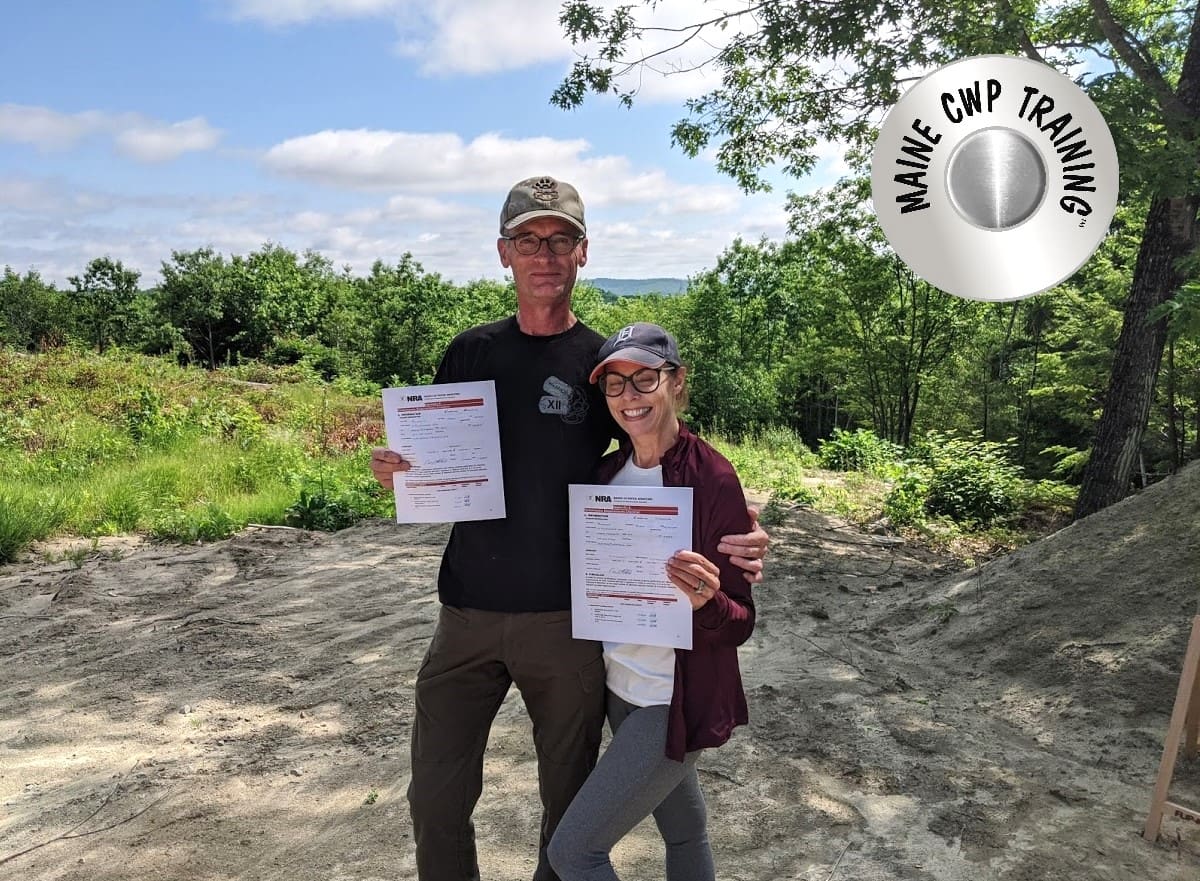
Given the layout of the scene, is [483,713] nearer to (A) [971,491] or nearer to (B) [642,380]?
(B) [642,380]

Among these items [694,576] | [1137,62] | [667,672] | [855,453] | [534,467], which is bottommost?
[855,453]

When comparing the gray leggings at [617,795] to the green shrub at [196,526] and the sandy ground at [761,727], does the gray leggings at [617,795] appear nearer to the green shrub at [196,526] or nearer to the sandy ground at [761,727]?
the sandy ground at [761,727]

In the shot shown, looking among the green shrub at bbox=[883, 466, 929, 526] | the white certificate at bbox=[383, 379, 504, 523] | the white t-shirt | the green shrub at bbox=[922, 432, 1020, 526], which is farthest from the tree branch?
the white certificate at bbox=[383, 379, 504, 523]

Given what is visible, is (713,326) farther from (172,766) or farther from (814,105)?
(172,766)

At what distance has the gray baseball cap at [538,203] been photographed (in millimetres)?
2201

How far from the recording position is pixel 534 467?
223 cm

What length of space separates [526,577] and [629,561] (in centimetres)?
37

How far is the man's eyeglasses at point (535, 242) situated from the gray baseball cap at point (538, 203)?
0.03 m

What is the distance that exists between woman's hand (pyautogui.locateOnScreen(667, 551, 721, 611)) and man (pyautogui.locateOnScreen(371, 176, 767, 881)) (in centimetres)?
42

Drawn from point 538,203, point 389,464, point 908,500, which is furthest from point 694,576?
point 908,500

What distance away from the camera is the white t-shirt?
194cm

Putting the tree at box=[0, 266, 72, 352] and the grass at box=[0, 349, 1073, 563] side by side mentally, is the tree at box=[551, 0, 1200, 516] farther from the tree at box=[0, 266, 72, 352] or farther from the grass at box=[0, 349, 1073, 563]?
the tree at box=[0, 266, 72, 352]

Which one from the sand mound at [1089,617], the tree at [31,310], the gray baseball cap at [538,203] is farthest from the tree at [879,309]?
the tree at [31,310]

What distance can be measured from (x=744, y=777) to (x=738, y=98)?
346 inches
